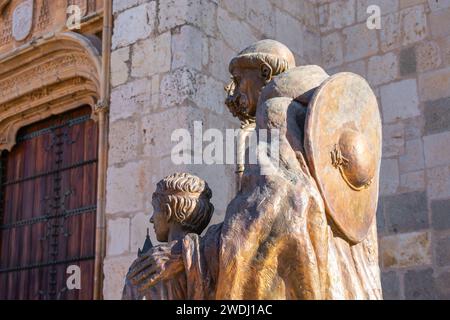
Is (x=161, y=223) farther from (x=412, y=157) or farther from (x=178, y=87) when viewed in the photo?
(x=412, y=157)

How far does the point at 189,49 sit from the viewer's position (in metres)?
4.35

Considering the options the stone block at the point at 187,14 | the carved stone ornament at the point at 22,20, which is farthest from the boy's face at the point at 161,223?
the carved stone ornament at the point at 22,20

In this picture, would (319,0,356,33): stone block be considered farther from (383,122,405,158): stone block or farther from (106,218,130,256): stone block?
(106,218,130,256): stone block

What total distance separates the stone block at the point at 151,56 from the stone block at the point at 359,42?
1.73 meters

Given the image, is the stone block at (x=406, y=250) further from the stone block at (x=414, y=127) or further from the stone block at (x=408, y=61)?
the stone block at (x=408, y=61)

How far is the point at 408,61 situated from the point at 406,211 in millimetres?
1166

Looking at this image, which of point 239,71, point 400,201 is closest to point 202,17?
point 400,201

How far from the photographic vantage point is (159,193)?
2.25m

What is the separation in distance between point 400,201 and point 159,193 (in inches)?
117

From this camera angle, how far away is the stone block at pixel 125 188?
4348mm

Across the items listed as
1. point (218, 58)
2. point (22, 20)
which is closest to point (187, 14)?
point (218, 58)

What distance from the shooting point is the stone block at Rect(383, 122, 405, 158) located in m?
4.89

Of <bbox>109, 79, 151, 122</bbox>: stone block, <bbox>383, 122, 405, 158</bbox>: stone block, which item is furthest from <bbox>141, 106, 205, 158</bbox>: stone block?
<bbox>383, 122, 405, 158</bbox>: stone block

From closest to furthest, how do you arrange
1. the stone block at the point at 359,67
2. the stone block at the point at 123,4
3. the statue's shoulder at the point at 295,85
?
the statue's shoulder at the point at 295,85, the stone block at the point at 123,4, the stone block at the point at 359,67
